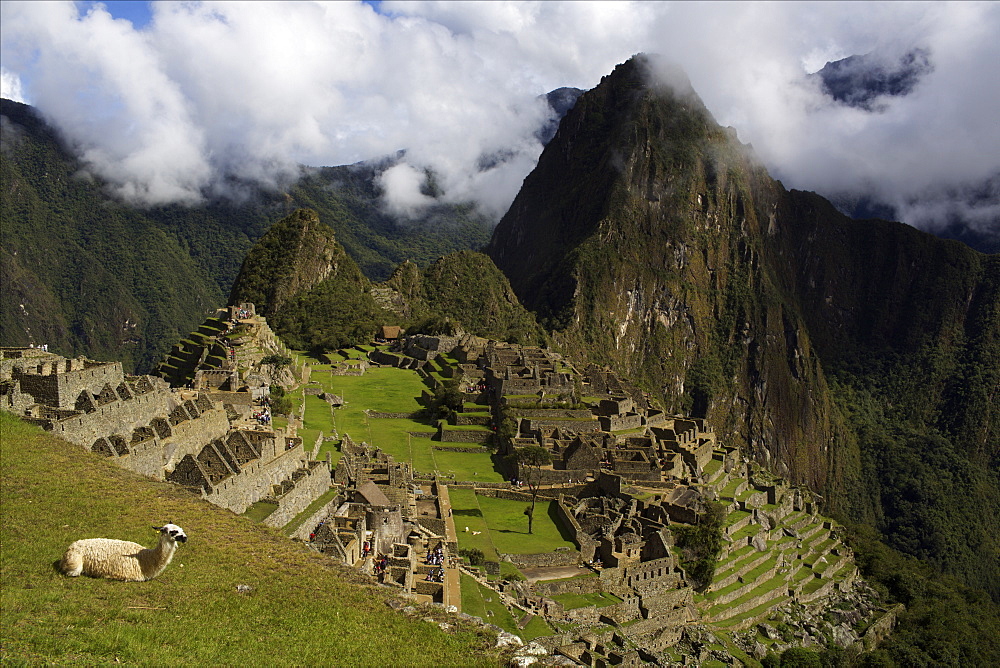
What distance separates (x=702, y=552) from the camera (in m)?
34.6

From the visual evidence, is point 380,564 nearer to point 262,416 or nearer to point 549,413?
point 262,416

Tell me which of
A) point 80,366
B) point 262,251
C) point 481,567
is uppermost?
point 262,251

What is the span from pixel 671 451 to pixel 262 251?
6134cm

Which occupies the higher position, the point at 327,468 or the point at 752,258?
the point at 752,258

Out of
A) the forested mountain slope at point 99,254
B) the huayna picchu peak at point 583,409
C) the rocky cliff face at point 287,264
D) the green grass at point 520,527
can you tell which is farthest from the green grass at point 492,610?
the forested mountain slope at point 99,254

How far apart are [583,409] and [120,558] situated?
3740 centimetres

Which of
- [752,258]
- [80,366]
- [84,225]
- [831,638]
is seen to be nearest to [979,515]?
[752,258]

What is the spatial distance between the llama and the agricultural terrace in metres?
19.3

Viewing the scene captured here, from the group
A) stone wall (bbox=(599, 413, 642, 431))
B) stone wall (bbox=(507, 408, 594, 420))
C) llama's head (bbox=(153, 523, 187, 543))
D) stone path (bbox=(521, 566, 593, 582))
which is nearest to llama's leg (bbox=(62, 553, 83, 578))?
llama's head (bbox=(153, 523, 187, 543))

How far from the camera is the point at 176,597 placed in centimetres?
1143

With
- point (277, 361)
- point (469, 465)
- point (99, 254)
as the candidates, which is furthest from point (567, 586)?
point (99, 254)

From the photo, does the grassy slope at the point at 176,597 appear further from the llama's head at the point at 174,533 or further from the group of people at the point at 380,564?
the group of people at the point at 380,564

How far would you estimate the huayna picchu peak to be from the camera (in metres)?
24.1

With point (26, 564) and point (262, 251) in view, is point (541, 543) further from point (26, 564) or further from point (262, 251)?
point (262, 251)
